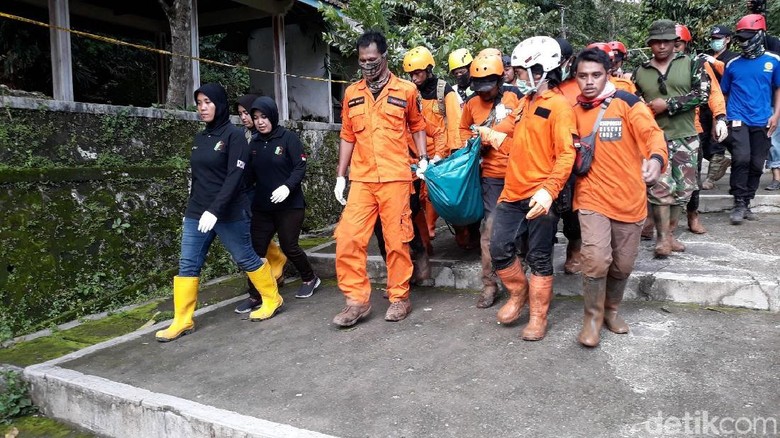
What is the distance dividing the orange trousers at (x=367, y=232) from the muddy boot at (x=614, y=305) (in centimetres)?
153

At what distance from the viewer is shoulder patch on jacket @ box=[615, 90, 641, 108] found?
3592 millimetres

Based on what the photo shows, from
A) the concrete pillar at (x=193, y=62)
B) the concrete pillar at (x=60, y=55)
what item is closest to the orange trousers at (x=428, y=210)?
the concrete pillar at (x=193, y=62)

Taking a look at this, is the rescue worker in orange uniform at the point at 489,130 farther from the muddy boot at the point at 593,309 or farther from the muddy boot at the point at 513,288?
the muddy boot at the point at 593,309

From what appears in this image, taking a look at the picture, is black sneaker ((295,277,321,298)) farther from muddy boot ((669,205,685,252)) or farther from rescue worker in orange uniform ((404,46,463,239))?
muddy boot ((669,205,685,252))

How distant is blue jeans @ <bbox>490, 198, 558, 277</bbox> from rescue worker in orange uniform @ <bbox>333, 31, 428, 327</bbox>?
82 cm

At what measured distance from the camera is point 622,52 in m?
5.50

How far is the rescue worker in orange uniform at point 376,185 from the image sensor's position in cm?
443

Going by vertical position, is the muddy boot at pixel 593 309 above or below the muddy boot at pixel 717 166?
below

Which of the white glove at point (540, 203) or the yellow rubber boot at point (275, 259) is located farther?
the yellow rubber boot at point (275, 259)

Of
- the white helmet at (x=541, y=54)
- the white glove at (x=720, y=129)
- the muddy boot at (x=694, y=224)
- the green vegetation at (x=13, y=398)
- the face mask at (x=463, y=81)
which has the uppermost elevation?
the face mask at (x=463, y=81)

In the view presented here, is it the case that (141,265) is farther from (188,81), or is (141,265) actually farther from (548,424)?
(548,424)

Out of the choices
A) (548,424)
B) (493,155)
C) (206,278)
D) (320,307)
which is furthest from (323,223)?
(548,424)

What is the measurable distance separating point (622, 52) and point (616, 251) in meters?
2.72

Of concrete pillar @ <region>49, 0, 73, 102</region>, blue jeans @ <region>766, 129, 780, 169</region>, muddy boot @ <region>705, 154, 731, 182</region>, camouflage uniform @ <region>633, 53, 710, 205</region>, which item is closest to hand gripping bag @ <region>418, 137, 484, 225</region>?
camouflage uniform @ <region>633, 53, 710, 205</region>
